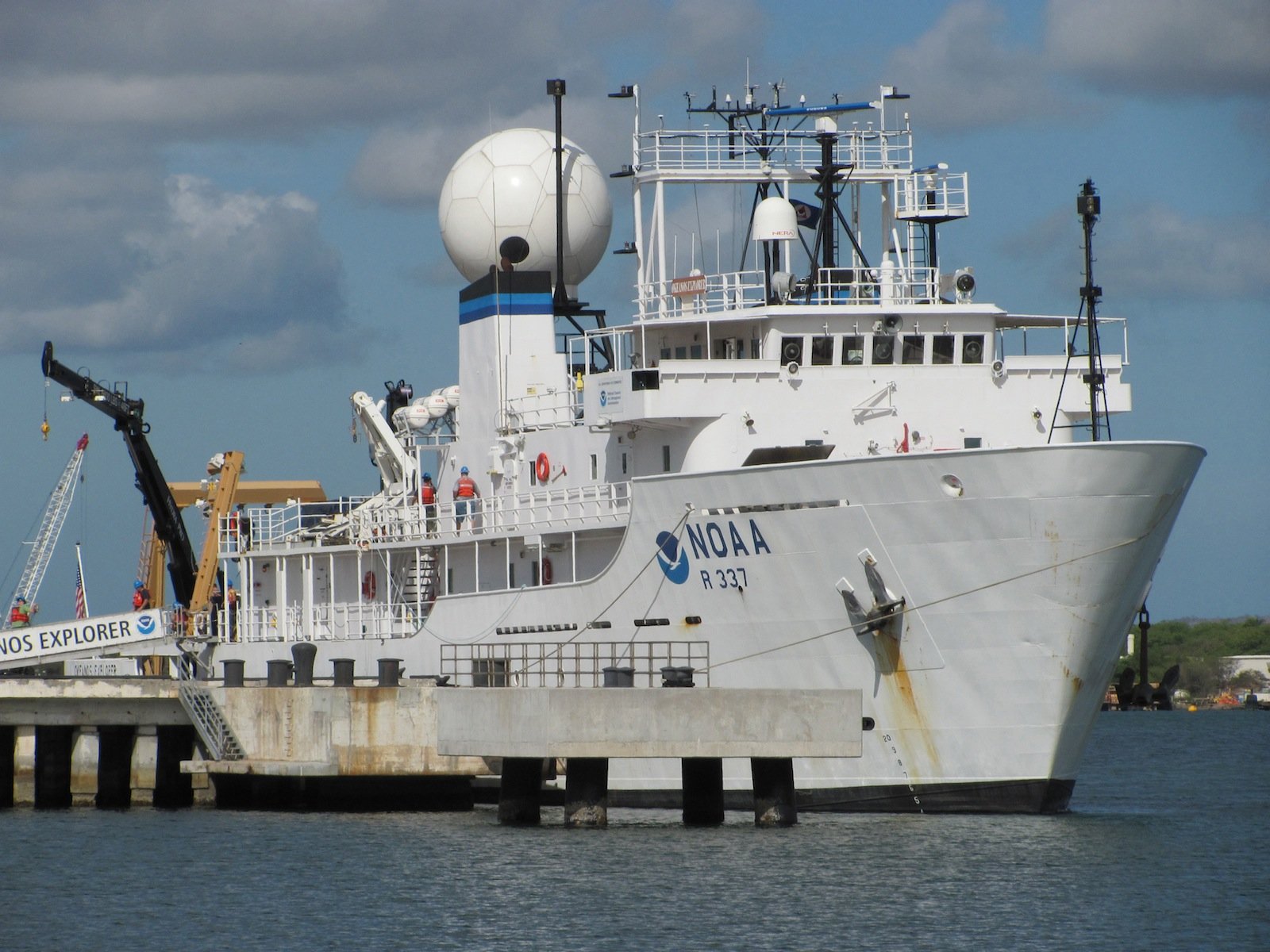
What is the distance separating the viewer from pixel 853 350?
35906mm

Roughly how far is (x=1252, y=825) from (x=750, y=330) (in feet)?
39.5

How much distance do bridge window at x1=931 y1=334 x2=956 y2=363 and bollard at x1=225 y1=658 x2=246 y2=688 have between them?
1305 cm

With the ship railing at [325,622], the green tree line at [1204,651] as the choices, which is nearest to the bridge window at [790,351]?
the ship railing at [325,622]

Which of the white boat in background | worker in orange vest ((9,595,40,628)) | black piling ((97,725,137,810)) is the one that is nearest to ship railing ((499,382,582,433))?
the white boat in background

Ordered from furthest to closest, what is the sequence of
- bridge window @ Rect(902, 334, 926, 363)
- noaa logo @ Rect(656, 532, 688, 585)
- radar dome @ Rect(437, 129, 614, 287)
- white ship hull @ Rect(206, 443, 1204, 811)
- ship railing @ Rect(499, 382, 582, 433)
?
radar dome @ Rect(437, 129, 614, 287) → ship railing @ Rect(499, 382, 582, 433) → bridge window @ Rect(902, 334, 926, 363) → noaa logo @ Rect(656, 532, 688, 585) → white ship hull @ Rect(206, 443, 1204, 811)

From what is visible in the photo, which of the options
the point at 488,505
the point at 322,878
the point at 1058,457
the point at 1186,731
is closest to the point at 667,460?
the point at 488,505

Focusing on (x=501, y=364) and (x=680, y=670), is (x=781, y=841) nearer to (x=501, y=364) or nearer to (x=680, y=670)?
(x=680, y=670)

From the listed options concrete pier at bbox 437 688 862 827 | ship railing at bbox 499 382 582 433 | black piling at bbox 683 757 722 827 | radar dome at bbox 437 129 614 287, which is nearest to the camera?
concrete pier at bbox 437 688 862 827

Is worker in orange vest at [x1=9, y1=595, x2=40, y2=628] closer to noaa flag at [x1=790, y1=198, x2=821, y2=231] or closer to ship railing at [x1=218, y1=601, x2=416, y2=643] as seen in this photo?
ship railing at [x1=218, y1=601, x2=416, y2=643]

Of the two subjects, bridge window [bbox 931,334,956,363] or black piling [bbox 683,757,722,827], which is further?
bridge window [bbox 931,334,956,363]

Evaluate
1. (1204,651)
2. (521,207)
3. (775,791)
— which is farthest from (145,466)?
(1204,651)

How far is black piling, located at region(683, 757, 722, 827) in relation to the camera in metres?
31.9

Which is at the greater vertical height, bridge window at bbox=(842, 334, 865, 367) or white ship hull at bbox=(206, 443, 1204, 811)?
bridge window at bbox=(842, 334, 865, 367)

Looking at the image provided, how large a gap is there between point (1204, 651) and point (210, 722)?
395ft
